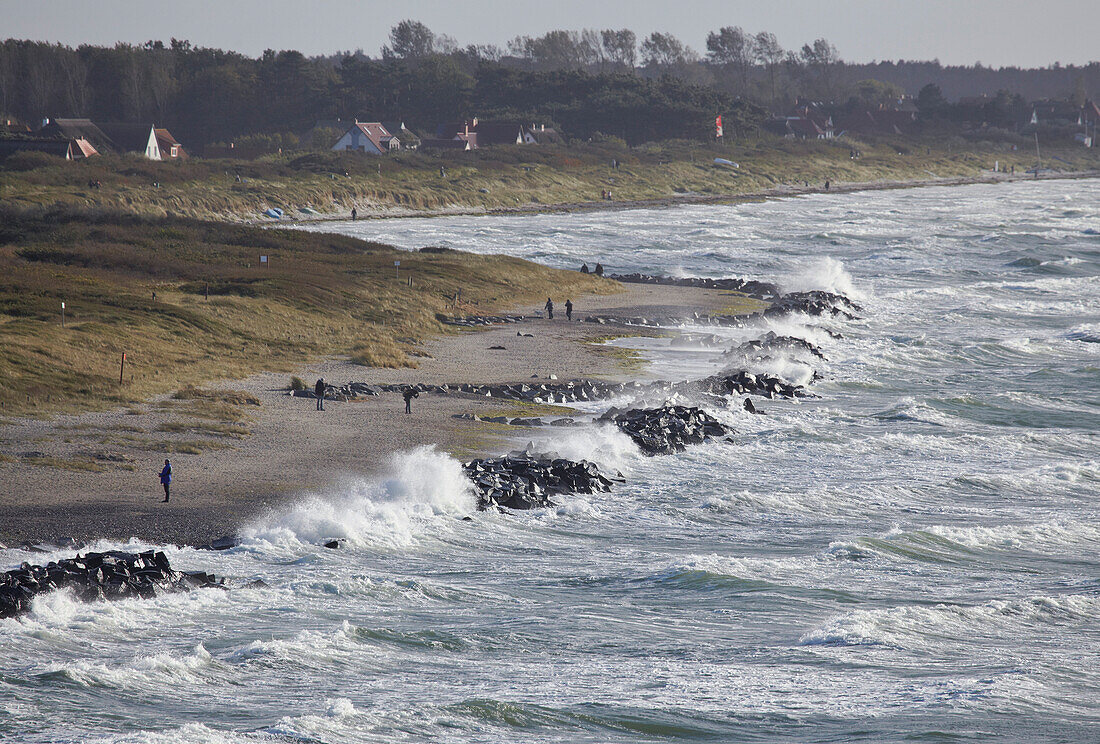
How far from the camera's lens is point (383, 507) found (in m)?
21.6

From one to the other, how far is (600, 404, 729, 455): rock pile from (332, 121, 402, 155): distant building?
98.5 meters

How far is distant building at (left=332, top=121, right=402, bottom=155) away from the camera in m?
125

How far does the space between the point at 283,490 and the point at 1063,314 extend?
4428 cm

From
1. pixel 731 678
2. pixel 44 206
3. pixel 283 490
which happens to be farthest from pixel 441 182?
pixel 731 678

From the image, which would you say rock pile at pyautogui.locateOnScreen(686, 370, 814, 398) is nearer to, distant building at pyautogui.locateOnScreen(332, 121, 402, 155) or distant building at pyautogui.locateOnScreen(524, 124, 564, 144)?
distant building at pyautogui.locateOnScreen(332, 121, 402, 155)

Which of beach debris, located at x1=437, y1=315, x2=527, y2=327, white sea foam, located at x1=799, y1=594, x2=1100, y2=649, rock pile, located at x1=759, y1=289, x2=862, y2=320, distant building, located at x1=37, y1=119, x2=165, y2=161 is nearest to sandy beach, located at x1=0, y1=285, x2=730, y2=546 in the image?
beach debris, located at x1=437, y1=315, x2=527, y2=327

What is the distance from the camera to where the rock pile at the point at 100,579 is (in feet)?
52.5

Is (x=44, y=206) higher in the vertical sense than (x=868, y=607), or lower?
higher

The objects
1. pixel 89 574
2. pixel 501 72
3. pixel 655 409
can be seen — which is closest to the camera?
pixel 89 574

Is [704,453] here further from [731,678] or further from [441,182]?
[441,182]

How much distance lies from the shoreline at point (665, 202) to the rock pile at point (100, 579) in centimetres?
6912

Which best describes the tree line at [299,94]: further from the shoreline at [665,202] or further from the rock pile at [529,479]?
the rock pile at [529,479]

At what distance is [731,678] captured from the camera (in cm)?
1547

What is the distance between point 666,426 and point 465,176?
3419 inches
